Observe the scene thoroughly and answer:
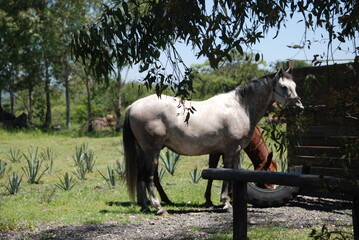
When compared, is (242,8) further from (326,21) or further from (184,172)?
(184,172)

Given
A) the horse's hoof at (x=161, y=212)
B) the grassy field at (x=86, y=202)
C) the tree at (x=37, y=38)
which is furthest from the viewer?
the tree at (x=37, y=38)

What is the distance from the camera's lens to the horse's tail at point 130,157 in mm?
7452

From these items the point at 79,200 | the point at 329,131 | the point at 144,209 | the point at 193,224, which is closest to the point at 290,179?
the point at 193,224

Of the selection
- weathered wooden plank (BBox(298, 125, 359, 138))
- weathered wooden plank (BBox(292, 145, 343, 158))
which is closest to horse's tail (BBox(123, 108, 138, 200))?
weathered wooden plank (BBox(292, 145, 343, 158))

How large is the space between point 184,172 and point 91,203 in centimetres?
413

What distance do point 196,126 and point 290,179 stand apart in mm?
3632

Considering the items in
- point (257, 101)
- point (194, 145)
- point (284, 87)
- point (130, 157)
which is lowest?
point (130, 157)

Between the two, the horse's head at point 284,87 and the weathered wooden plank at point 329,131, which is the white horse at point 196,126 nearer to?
the horse's head at point 284,87

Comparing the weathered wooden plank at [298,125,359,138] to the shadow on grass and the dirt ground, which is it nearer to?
the dirt ground

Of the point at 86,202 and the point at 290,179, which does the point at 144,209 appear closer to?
the point at 86,202

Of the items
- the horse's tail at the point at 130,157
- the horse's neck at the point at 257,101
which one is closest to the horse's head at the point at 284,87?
the horse's neck at the point at 257,101

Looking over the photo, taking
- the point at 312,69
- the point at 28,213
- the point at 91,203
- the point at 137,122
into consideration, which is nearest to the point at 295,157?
the point at 312,69

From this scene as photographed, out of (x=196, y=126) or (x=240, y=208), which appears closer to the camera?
(x=240, y=208)

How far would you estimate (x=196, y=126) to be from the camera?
24.2ft
